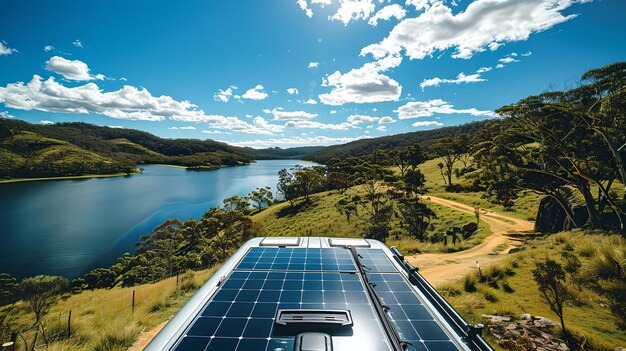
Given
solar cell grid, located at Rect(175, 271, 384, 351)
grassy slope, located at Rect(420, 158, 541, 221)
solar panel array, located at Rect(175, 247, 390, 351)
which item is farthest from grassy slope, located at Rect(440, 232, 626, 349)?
grassy slope, located at Rect(420, 158, 541, 221)

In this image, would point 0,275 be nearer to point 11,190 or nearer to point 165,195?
point 165,195

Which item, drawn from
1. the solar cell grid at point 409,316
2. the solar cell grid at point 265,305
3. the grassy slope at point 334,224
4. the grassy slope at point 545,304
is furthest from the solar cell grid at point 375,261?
the grassy slope at point 334,224

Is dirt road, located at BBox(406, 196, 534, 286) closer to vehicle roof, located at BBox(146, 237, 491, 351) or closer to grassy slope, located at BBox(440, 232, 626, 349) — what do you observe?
grassy slope, located at BBox(440, 232, 626, 349)

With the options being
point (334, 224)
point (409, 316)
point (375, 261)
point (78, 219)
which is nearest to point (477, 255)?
point (375, 261)

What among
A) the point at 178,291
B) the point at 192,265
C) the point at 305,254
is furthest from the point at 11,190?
the point at 305,254

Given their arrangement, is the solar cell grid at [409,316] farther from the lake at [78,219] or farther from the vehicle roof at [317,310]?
the lake at [78,219]

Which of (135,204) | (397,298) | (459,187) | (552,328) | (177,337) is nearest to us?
(177,337)
